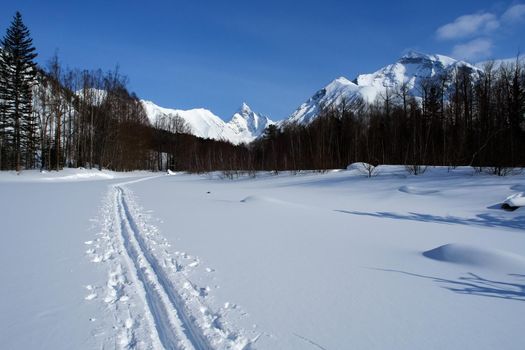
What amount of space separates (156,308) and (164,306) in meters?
0.08

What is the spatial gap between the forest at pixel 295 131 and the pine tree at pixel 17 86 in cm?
9

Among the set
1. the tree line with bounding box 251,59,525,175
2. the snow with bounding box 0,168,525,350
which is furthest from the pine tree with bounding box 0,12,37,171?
the snow with bounding box 0,168,525,350

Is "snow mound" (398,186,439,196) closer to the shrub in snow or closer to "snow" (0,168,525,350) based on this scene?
"snow" (0,168,525,350)

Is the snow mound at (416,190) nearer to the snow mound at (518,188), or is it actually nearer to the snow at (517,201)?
the snow mound at (518,188)

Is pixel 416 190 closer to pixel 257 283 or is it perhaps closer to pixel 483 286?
pixel 483 286

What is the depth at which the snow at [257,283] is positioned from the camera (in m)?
2.79

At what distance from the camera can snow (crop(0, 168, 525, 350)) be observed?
279cm

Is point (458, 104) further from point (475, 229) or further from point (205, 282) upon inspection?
point (205, 282)

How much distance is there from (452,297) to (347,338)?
1.79 meters

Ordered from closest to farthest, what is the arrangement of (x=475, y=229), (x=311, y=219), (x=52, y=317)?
(x=52, y=317) < (x=475, y=229) < (x=311, y=219)

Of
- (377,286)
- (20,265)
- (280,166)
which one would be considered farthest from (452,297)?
(280,166)

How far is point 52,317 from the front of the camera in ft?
9.95

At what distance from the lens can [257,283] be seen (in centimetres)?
409

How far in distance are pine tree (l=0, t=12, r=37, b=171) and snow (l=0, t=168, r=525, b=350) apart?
3161 cm
